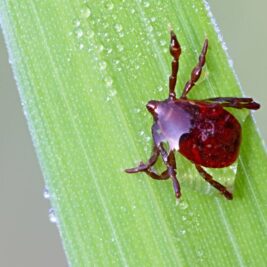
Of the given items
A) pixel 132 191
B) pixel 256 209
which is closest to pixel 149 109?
pixel 132 191

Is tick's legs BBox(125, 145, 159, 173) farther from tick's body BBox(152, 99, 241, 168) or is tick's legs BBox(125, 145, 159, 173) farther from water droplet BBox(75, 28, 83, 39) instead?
water droplet BBox(75, 28, 83, 39)

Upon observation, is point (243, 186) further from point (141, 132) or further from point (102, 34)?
point (102, 34)

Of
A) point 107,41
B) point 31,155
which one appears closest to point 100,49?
point 107,41

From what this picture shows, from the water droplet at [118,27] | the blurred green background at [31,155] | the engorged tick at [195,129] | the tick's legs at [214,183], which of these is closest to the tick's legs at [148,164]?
the engorged tick at [195,129]

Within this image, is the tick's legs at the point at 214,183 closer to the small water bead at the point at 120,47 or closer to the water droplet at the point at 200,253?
the water droplet at the point at 200,253

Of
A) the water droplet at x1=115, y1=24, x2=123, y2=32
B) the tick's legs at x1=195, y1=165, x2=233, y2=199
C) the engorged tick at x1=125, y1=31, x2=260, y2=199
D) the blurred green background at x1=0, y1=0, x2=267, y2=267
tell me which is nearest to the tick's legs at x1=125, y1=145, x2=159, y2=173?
the engorged tick at x1=125, y1=31, x2=260, y2=199

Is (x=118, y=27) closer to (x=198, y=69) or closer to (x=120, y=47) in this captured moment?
(x=120, y=47)
